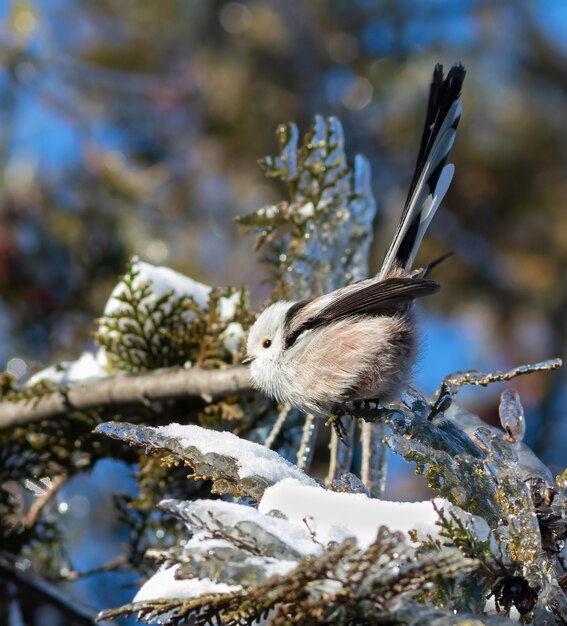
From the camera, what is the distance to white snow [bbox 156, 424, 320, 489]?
3.50 ft

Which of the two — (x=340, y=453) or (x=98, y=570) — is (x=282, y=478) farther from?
(x=98, y=570)

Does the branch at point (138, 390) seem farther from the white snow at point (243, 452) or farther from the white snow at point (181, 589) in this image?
the white snow at point (181, 589)

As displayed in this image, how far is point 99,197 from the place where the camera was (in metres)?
3.82

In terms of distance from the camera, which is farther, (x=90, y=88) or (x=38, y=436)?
(x=90, y=88)

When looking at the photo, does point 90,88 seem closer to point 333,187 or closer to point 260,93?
point 260,93

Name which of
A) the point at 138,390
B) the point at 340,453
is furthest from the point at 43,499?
the point at 340,453

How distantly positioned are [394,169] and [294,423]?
4.40m

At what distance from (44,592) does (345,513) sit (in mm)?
999

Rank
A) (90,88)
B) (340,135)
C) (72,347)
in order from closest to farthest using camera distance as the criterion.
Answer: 1. (340,135)
2. (72,347)
3. (90,88)

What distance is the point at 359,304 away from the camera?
74.2 inches

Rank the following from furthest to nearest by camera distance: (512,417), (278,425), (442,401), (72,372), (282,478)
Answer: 1. (72,372)
2. (278,425)
3. (442,401)
4. (512,417)
5. (282,478)

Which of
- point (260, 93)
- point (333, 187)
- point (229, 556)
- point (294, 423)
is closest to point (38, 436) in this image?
point (294, 423)

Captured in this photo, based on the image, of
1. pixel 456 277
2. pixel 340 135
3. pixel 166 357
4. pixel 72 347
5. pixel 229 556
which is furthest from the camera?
pixel 456 277

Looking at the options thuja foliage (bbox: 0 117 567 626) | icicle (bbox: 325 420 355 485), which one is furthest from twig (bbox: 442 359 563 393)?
icicle (bbox: 325 420 355 485)
